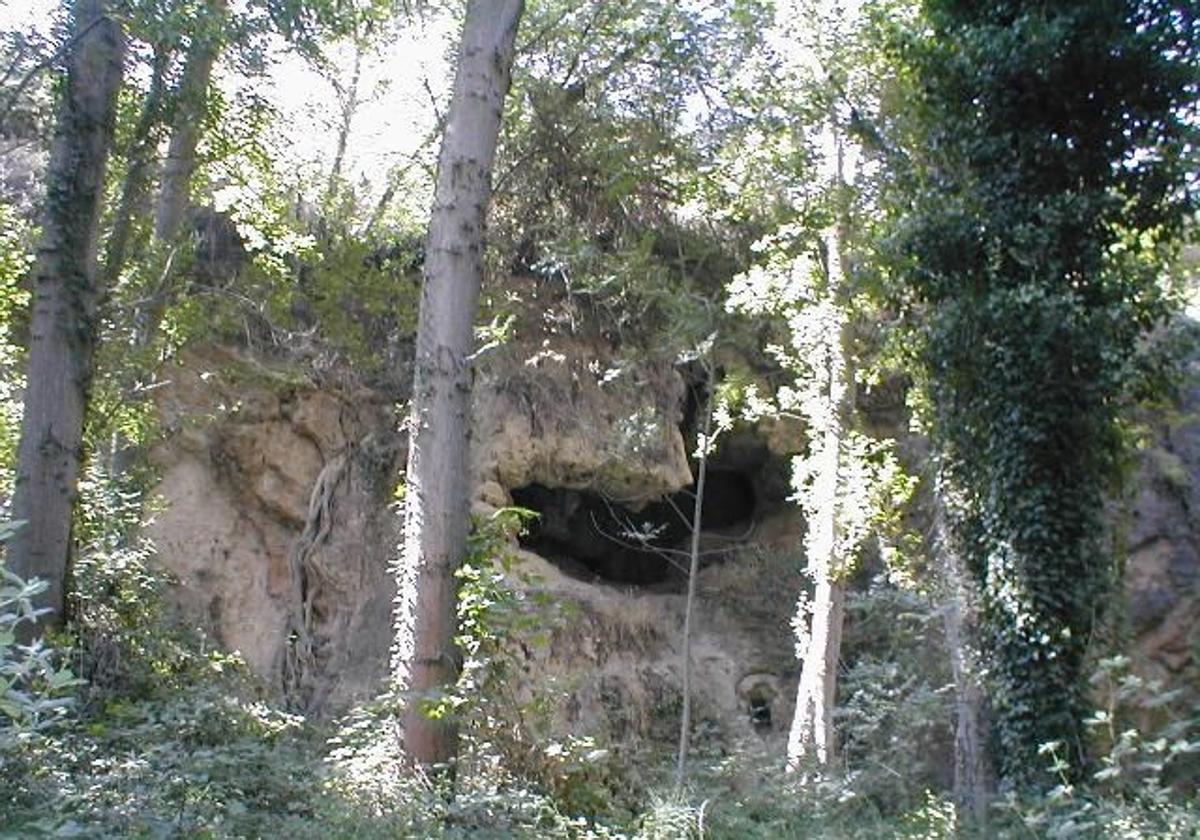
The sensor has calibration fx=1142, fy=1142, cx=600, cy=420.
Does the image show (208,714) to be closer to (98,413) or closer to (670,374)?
(98,413)

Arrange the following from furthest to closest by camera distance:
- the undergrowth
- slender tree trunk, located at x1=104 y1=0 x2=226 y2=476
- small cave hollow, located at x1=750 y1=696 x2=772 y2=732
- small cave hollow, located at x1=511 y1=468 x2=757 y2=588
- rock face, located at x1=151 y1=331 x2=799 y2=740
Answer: small cave hollow, located at x1=511 y1=468 x2=757 y2=588 < small cave hollow, located at x1=750 y1=696 x2=772 y2=732 < rock face, located at x1=151 y1=331 x2=799 y2=740 < slender tree trunk, located at x1=104 y1=0 x2=226 y2=476 < the undergrowth

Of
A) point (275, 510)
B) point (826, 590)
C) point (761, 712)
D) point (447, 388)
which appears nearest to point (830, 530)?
point (826, 590)

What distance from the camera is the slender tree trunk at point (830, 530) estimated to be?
1370 cm

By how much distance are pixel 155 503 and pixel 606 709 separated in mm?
6522

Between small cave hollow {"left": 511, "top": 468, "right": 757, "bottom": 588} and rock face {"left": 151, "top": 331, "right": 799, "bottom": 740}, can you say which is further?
small cave hollow {"left": 511, "top": 468, "right": 757, "bottom": 588}

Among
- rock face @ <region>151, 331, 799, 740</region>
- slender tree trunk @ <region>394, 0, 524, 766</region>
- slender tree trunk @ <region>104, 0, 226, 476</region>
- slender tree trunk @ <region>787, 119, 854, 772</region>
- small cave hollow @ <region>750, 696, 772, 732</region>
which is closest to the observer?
slender tree trunk @ <region>394, 0, 524, 766</region>

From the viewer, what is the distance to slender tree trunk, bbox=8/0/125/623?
834cm

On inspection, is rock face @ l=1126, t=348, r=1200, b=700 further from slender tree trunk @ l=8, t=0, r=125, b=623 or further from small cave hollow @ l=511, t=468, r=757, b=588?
slender tree trunk @ l=8, t=0, r=125, b=623

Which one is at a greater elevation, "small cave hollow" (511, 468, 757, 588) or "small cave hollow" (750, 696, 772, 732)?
"small cave hollow" (511, 468, 757, 588)

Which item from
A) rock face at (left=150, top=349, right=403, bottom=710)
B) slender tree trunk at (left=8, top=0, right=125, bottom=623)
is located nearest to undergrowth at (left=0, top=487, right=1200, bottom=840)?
slender tree trunk at (left=8, top=0, right=125, bottom=623)

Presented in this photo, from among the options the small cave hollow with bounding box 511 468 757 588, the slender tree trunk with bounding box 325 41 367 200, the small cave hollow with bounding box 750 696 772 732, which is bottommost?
the small cave hollow with bounding box 750 696 772 732

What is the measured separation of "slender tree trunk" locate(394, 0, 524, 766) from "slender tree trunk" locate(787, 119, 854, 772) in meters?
A: 6.12

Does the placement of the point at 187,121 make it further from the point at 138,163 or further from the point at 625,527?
the point at 625,527

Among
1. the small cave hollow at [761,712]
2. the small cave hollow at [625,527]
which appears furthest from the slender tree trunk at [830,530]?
the small cave hollow at [625,527]
